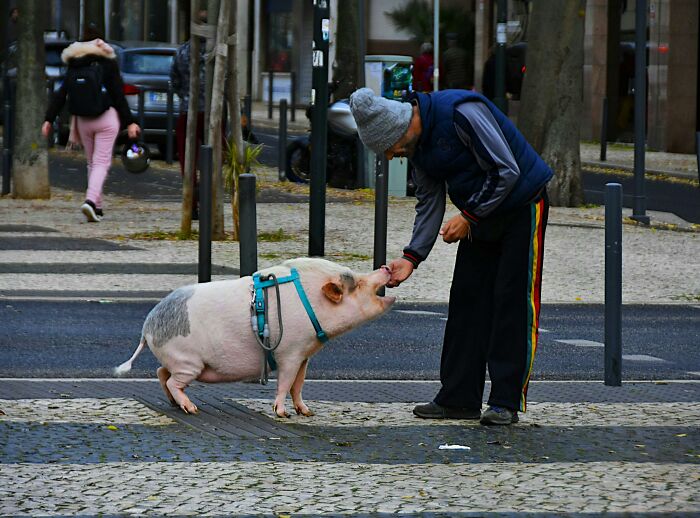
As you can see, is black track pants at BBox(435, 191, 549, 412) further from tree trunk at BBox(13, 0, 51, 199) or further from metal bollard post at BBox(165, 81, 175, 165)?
metal bollard post at BBox(165, 81, 175, 165)

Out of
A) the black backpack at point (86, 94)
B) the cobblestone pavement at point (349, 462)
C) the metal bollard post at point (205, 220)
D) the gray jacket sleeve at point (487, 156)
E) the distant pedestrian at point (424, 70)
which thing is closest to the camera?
the cobblestone pavement at point (349, 462)

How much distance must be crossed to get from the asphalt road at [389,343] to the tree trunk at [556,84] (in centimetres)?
743

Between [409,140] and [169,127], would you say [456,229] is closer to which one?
[409,140]

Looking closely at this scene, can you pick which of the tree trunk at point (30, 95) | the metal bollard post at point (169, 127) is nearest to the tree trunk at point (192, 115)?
the tree trunk at point (30, 95)

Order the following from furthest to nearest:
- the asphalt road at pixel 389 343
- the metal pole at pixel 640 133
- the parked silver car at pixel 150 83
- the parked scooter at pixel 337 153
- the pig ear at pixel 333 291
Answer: the parked silver car at pixel 150 83
the parked scooter at pixel 337 153
the metal pole at pixel 640 133
the asphalt road at pixel 389 343
the pig ear at pixel 333 291

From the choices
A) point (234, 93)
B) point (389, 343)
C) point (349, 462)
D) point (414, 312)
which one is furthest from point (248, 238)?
point (234, 93)

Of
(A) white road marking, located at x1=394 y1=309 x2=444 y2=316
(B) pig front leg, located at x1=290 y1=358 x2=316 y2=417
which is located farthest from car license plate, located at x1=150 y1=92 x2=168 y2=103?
(B) pig front leg, located at x1=290 y1=358 x2=316 y2=417

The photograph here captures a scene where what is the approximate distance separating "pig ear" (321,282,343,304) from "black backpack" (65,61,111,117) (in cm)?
976

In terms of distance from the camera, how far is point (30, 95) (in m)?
18.5

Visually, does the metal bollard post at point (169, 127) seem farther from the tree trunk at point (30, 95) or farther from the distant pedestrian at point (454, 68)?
Answer: the distant pedestrian at point (454, 68)

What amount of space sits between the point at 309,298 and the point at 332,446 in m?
0.79

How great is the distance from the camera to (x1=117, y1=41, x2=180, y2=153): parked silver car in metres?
24.8

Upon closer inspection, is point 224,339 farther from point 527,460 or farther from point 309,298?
point 527,460

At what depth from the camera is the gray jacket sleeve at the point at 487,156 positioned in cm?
647
